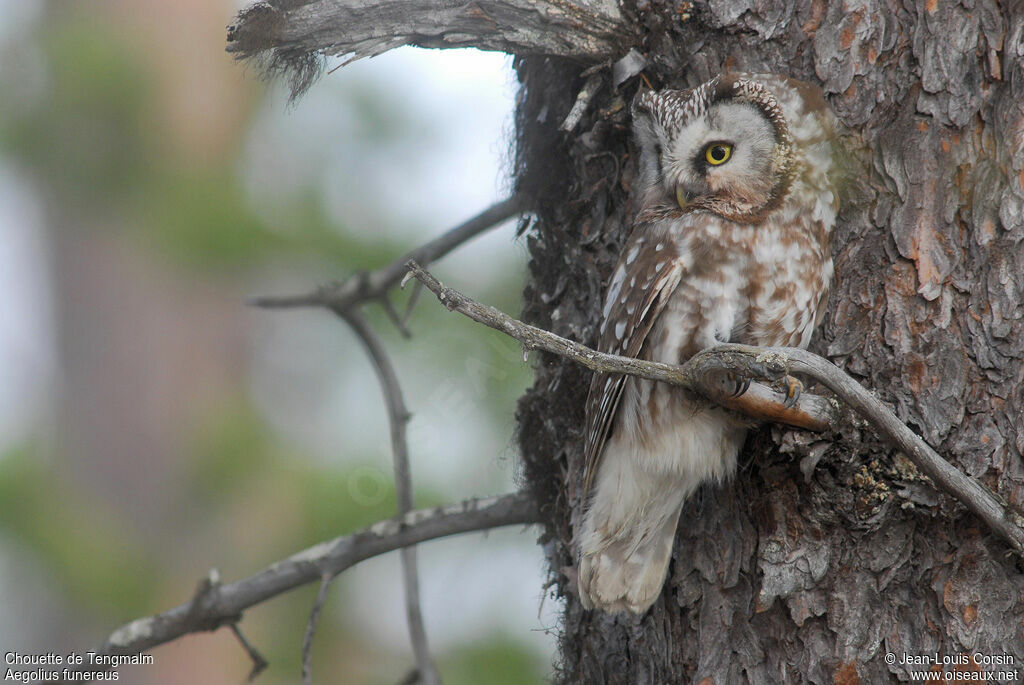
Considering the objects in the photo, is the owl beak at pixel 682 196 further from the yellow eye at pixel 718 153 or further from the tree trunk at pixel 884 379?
the tree trunk at pixel 884 379

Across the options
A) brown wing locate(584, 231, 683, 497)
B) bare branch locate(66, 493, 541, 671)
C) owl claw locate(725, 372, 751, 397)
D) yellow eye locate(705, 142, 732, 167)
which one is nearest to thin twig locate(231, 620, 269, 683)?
bare branch locate(66, 493, 541, 671)

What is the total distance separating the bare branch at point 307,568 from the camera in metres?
2.06

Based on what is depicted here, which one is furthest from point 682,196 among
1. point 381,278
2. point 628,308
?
point 381,278

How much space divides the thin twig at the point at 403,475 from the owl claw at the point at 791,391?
3.56 feet

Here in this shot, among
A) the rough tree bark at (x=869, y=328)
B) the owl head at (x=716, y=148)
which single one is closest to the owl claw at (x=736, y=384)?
the rough tree bark at (x=869, y=328)

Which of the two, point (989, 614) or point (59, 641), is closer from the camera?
point (989, 614)

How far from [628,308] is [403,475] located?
0.85m

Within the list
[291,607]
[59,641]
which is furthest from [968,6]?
[59,641]

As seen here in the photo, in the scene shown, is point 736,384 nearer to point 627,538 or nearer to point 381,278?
point 627,538

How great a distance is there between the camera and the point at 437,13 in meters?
1.61

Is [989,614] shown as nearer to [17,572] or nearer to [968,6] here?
[968,6]

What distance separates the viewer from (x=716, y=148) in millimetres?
1760

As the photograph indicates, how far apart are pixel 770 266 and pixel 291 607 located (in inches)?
82.7

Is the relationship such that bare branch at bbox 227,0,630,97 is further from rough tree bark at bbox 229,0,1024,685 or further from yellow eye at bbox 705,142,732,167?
yellow eye at bbox 705,142,732,167
